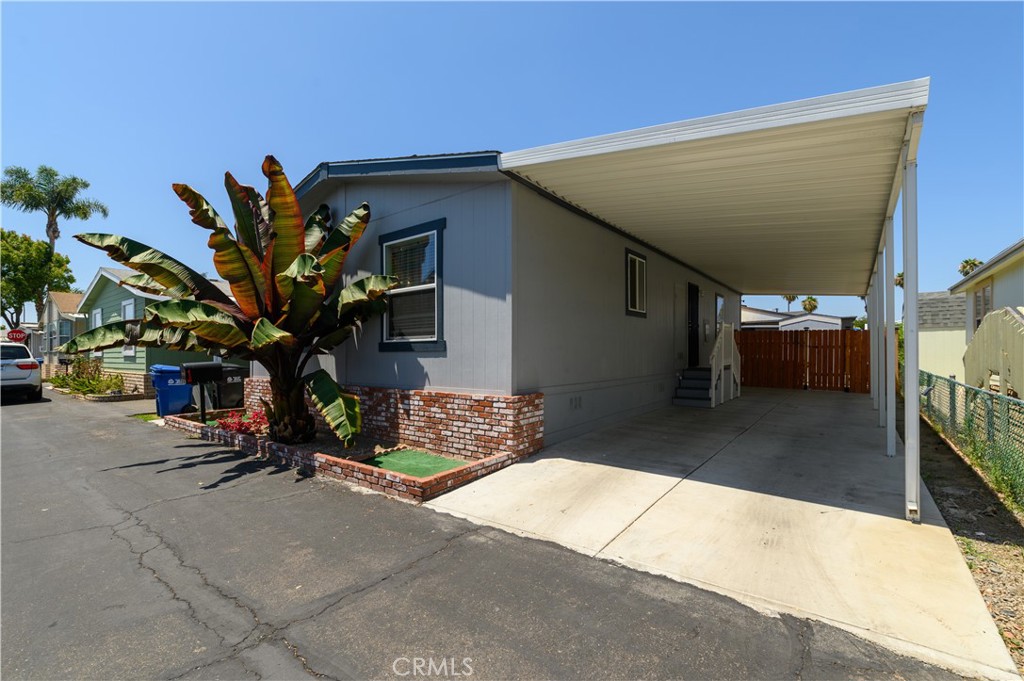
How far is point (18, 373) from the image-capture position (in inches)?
572

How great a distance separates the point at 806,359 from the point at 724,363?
19.8 ft

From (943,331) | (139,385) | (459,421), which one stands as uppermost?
(943,331)

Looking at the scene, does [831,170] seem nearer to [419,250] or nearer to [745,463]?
[745,463]

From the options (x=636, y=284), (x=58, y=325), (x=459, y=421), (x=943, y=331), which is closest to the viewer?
(x=459, y=421)

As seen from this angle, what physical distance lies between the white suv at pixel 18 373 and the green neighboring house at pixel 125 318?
1.78 m

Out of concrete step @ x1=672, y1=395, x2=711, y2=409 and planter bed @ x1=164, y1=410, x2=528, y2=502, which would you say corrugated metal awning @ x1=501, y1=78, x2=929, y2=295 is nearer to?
concrete step @ x1=672, y1=395, x2=711, y2=409

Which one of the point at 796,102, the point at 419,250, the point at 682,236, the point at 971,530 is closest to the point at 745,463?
the point at 971,530

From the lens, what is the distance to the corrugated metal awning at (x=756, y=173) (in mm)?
4180

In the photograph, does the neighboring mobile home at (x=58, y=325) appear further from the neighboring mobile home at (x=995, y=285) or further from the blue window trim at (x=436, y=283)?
the neighboring mobile home at (x=995, y=285)

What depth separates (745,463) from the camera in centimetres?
603

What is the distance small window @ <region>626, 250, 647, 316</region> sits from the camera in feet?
31.0

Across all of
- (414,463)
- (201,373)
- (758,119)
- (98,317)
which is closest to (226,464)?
(414,463)

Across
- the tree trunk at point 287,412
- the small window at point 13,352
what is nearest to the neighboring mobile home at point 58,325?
the small window at point 13,352

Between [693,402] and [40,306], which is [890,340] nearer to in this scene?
[693,402]
